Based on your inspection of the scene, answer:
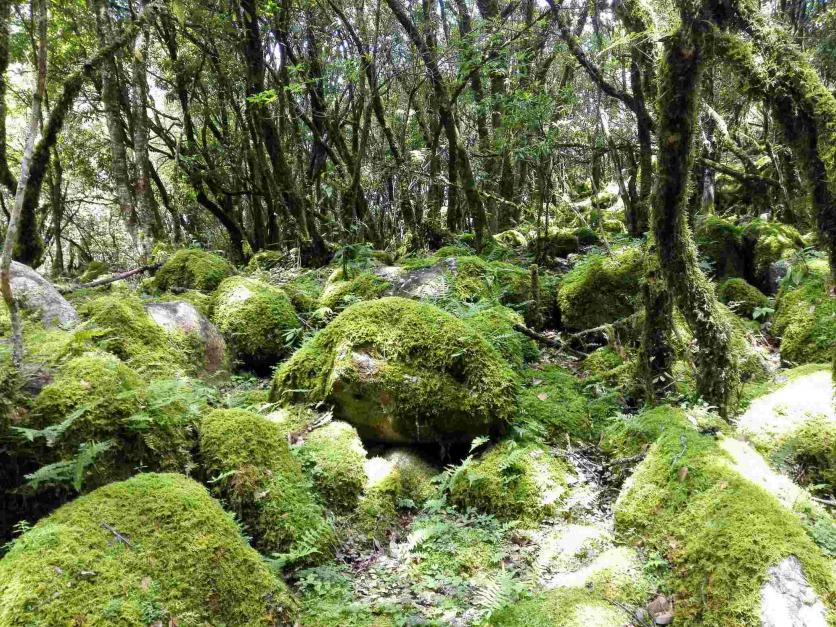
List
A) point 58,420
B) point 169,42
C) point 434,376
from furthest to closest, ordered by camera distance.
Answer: point 169,42 < point 434,376 < point 58,420

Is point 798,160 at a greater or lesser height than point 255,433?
greater

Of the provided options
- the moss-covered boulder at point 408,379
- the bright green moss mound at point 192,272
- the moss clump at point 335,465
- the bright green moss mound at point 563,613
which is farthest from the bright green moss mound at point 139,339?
the bright green moss mound at point 563,613

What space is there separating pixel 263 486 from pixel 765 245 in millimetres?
8723

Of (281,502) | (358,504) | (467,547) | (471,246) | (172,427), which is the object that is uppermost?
(471,246)

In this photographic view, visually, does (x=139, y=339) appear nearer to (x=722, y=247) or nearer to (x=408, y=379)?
(x=408, y=379)

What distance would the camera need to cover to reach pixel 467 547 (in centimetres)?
388

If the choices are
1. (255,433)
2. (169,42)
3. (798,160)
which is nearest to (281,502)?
(255,433)

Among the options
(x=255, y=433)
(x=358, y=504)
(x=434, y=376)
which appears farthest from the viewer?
(x=434, y=376)

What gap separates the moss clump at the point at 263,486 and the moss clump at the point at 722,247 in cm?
795

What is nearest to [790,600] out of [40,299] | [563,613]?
[563,613]

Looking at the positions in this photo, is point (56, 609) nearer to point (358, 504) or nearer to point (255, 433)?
point (255, 433)

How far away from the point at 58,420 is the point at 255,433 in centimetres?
128

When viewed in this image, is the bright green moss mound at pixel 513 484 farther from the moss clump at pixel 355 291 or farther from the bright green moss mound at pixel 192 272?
the bright green moss mound at pixel 192 272

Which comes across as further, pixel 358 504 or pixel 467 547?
pixel 358 504
